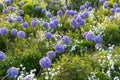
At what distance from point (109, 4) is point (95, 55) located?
12.1 ft

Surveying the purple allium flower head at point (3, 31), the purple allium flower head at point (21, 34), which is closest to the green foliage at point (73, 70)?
the purple allium flower head at point (21, 34)

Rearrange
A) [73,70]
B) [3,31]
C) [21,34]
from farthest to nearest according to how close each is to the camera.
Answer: [3,31] → [21,34] → [73,70]

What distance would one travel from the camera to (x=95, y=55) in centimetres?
533

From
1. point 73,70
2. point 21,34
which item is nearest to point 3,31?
point 21,34

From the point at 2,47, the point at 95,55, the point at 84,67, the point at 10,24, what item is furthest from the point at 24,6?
the point at 84,67

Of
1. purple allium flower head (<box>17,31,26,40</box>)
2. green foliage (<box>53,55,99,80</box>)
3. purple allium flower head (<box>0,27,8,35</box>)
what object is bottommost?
green foliage (<box>53,55,99,80</box>)

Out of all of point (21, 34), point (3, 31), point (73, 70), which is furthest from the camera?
point (3, 31)

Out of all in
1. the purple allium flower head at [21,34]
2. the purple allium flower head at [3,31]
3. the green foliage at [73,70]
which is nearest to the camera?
the green foliage at [73,70]

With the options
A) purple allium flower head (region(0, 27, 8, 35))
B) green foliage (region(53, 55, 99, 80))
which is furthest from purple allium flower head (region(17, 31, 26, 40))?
green foliage (region(53, 55, 99, 80))

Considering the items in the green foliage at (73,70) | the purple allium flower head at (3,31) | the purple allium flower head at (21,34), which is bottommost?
the green foliage at (73,70)

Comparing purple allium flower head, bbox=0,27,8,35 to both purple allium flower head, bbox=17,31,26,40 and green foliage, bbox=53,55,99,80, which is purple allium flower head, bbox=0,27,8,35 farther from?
green foliage, bbox=53,55,99,80

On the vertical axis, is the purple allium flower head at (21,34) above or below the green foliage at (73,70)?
above

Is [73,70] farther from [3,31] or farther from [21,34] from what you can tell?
[3,31]

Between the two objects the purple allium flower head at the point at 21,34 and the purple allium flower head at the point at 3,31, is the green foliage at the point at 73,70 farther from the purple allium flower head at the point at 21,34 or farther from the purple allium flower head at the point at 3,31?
the purple allium flower head at the point at 3,31
